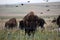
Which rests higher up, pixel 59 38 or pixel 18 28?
pixel 18 28

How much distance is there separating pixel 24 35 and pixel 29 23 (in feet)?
0.53

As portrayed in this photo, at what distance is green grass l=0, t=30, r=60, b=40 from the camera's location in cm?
165

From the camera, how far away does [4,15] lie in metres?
1.72

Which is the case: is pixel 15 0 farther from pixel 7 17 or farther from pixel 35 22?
pixel 35 22

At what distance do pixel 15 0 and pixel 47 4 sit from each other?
41 centimetres

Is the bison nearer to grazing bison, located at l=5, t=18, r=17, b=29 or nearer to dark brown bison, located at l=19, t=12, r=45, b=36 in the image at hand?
dark brown bison, located at l=19, t=12, r=45, b=36

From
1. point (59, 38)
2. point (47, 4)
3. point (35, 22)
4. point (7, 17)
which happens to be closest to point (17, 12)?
point (7, 17)

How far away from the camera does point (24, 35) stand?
168cm

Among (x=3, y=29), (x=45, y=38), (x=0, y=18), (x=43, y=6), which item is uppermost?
(x=43, y=6)

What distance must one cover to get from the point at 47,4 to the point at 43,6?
2.2 inches

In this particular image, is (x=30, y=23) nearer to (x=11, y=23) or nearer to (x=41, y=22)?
(x=41, y=22)

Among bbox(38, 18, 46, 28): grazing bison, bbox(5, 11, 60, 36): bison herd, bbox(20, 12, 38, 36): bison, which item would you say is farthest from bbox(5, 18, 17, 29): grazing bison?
bbox(38, 18, 46, 28): grazing bison

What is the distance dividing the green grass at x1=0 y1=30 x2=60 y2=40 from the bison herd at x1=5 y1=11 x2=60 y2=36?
0.18 feet

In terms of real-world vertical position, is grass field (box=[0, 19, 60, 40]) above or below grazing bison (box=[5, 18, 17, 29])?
below
